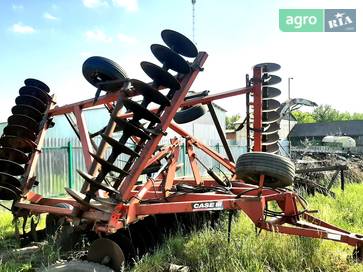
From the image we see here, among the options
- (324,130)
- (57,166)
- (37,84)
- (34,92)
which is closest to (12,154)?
(34,92)

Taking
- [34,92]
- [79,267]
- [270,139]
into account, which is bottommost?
[79,267]

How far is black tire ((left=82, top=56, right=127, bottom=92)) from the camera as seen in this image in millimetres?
4574

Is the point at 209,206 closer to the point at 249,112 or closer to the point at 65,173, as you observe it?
the point at 249,112

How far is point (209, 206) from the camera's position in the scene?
3822 millimetres

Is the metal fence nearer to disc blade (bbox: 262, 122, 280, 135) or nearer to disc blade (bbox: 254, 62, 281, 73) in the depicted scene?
disc blade (bbox: 262, 122, 280, 135)

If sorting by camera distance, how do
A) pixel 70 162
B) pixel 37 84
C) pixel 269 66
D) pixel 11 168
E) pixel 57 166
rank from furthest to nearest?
pixel 70 162 < pixel 57 166 < pixel 37 84 < pixel 269 66 < pixel 11 168

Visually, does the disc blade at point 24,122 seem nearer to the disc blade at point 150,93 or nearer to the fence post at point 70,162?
the disc blade at point 150,93

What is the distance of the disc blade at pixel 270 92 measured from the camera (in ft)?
17.4

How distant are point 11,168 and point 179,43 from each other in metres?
2.76

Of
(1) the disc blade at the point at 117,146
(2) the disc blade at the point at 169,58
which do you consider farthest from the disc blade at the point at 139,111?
(2) the disc blade at the point at 169,58

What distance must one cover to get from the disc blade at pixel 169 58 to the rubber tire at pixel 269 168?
1099 mm

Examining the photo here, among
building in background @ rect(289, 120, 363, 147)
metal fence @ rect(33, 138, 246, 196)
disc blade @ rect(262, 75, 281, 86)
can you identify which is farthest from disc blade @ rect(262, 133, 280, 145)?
building in background @ rect(289, 120, 363, 147)

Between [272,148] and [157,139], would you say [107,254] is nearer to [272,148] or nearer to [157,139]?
[157,139]

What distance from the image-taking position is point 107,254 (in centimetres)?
358
